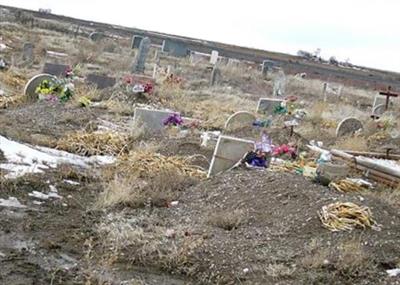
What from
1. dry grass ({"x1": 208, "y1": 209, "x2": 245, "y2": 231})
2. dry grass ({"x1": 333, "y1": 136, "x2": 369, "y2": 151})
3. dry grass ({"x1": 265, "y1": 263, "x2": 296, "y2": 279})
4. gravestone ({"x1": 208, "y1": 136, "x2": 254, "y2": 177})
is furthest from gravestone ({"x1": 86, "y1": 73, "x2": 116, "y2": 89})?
dry grass ({"x1": 265, "y1": 263, "x2": 296, "y2": 279})

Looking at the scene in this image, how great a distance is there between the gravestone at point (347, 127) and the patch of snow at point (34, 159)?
7.45m

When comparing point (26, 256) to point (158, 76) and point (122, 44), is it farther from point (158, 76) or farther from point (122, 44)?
point (122, 44)

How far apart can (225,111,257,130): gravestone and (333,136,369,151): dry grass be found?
206 centimetres

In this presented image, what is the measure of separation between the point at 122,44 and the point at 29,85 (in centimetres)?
2934

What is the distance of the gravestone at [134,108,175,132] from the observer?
13.0 meters

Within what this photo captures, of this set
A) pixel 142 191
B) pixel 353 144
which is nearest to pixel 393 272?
pixel 142 191

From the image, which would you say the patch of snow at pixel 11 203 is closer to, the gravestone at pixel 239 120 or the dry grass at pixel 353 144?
the gravestone at pixel 239 120

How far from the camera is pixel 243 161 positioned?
956 cm

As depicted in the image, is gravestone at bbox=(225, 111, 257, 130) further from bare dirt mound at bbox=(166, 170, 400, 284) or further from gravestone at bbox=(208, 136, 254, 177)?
bare dirt mound at bbox=(166, 170, 400, 284)

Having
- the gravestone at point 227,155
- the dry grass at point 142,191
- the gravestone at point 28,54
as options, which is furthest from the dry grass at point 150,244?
the gravestone at point 28,54

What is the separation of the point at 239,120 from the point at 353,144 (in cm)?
269

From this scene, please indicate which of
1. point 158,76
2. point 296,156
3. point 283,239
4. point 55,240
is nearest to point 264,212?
point 283,239

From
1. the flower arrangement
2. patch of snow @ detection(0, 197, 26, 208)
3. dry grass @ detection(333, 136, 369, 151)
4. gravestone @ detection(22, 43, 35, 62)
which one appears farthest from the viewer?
gravestone @ detection(22, 43, 35, 62)

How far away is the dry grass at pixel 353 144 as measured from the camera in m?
14.1
